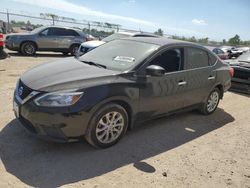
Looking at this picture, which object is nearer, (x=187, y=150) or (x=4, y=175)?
(x=4, y=175)

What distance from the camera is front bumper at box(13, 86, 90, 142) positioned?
3945 millimetres

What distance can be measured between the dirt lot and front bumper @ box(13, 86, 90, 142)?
0.33 metres

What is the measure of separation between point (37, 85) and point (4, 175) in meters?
1.24

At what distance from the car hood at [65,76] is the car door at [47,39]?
10603 mm

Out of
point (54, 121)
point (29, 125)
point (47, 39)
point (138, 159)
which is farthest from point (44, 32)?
point (138, 159)

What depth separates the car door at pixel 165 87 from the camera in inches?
193

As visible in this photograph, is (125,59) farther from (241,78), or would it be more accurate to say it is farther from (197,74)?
(241,78)

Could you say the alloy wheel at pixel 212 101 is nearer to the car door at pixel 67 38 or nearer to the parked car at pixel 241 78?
the parked car at pixel 241 78

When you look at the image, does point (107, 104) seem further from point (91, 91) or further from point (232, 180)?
point (232, 180)

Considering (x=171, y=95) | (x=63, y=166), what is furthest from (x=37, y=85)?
(x=171, y=95)

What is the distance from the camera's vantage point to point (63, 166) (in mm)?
3961

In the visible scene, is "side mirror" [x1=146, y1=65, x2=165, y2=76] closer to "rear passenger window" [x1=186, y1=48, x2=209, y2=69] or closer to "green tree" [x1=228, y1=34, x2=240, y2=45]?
"rear passenger window" [x1=186, y1=48, x2=209, y2=69]

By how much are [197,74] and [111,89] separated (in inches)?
92.2

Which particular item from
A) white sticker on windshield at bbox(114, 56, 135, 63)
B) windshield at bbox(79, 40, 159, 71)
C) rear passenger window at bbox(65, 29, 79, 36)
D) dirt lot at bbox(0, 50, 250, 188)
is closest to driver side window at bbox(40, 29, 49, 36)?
rear passenger window at bbox(65, 29, 79, 36)
